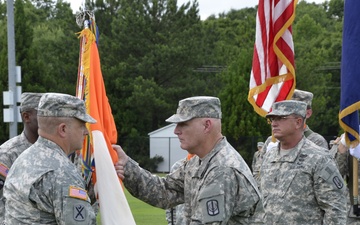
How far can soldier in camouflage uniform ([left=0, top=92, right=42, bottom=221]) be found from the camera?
7770 mm

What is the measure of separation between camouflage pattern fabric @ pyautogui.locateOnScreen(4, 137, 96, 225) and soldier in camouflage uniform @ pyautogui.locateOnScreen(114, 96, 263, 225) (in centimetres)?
92

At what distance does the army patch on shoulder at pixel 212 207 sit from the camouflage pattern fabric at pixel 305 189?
77.5 inches

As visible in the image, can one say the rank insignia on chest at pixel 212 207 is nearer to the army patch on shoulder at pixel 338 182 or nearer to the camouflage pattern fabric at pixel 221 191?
the camouflage pattern fabric at pixel 221 191

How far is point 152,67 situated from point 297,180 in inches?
1672

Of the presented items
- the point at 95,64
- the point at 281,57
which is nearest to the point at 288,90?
the point at 281,57

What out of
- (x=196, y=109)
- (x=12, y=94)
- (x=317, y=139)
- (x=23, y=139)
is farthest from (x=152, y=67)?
(x=196, y=109)

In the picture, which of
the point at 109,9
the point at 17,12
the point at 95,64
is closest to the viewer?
the point at 95,64

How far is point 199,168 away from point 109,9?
4850 centimetres

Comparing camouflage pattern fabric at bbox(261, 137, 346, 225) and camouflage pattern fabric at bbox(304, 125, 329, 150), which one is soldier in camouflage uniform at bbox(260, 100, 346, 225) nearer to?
camouflage pattern fabric at bbox(261, 137, 346, 225)

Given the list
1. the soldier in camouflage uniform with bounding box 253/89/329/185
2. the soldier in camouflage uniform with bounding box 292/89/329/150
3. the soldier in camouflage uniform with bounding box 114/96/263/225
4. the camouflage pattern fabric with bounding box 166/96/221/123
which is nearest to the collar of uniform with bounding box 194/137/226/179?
the soldier in camouflage uniform with bounding box 114/96/263/225

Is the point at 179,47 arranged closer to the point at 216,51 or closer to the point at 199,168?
the point at 216,51

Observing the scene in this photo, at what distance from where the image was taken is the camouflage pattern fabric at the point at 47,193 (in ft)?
16.8

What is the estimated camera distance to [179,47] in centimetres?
4906

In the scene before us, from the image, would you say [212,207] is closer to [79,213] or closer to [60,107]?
[79,213]
